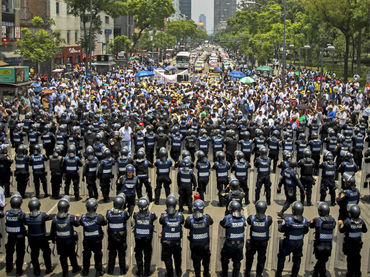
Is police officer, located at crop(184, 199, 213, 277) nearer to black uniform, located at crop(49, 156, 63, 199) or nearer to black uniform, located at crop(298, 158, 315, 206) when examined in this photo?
black uniform, located at crop(298, 158, 315, 206)

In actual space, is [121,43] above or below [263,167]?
above

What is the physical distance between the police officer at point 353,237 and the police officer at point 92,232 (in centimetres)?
437

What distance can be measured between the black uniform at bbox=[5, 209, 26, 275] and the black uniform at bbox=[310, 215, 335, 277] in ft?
17.3

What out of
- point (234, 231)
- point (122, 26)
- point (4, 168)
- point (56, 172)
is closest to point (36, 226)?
point (234, 231)

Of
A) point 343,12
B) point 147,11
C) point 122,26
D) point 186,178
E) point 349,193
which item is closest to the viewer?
point 349,193

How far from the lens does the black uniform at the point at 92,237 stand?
9.11 metres

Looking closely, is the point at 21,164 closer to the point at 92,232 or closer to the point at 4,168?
the point at 4,168

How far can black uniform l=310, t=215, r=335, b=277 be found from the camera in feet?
29.5

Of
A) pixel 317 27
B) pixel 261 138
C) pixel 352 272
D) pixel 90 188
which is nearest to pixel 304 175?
pixel 261 138

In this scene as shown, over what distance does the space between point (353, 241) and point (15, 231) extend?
6.15m

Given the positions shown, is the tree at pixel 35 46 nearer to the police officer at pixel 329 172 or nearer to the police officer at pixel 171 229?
the police officer at pixel 329 172

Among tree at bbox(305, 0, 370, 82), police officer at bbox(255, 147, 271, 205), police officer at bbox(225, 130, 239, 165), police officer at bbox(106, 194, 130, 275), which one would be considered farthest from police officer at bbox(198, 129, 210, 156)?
tree at bbox(305, 0, 370, 82)

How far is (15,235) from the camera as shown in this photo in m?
9.34

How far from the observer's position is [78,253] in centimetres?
1055
